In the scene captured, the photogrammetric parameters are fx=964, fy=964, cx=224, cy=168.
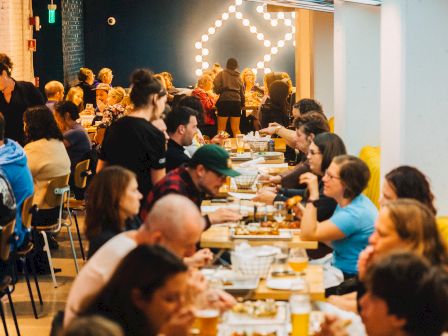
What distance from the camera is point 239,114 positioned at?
14930mm

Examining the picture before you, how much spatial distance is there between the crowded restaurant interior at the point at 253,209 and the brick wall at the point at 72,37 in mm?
4619

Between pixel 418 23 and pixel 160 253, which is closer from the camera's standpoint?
pixel 160 253

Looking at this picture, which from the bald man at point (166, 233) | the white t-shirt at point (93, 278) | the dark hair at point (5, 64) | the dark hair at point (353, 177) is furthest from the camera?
the dark hair at point (5, 64)

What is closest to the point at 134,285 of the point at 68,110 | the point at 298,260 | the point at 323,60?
the point at 298,260

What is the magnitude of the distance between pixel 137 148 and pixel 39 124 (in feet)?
7.42

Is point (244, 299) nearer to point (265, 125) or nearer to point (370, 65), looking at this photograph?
point (370, 65)

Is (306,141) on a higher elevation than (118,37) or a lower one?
lower

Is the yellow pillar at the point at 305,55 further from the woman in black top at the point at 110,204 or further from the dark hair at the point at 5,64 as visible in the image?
the woman in black top at the point at 110,204

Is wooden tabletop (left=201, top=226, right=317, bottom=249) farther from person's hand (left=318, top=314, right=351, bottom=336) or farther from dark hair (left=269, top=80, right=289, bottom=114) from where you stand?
dark hair (left=269, top=80, right=289, bottom=114)

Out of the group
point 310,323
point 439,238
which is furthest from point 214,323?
point 439,238

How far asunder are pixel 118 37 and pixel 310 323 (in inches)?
682

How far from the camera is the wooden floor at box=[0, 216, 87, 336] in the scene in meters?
6.48

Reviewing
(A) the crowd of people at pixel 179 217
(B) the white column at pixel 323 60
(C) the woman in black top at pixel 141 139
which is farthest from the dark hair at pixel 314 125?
(B) the white column at pixel 323 60

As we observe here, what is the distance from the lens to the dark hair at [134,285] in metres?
2.70
